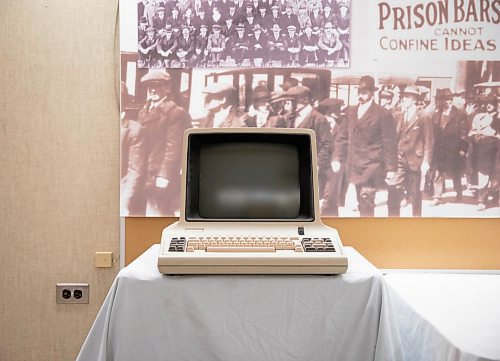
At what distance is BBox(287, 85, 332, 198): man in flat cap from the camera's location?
1.84 m

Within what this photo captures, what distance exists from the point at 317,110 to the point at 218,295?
89cm

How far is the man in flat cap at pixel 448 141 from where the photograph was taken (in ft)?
6.02

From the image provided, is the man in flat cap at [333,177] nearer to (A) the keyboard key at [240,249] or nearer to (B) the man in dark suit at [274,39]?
(B) the man in dark suit at [274,39]

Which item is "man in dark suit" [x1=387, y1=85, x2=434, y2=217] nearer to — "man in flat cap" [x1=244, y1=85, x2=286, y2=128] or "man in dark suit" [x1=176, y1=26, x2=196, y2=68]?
"man in flat cap" [x1=244, y1=85, x2=286, y2=128]

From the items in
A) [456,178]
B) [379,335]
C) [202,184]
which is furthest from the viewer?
[456,178]

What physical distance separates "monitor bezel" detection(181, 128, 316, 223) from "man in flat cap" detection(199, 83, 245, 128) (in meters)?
0.38

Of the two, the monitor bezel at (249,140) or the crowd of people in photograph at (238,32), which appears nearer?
the monitor bezel at (249,140)

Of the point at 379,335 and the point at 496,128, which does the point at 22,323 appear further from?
the point at 496,128

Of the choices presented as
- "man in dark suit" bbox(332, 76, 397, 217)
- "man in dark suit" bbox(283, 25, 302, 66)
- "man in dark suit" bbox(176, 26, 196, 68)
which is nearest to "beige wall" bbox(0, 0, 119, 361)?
"man in dark suit" bbox(176, 26, 196, 68)

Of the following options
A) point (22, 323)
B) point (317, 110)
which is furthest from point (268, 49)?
point (22, 323)

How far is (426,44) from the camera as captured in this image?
6.05ft

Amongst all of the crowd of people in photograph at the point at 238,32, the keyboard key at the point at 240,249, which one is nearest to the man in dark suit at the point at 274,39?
the crowd of people in photograph at the point at 238,32

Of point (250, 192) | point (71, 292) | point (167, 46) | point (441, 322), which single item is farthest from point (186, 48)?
point (441, 322)

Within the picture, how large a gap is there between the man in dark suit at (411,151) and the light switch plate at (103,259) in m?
1.07
